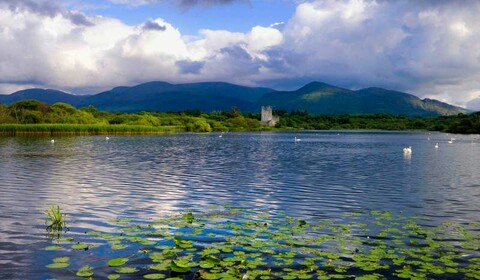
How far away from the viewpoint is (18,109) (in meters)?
165

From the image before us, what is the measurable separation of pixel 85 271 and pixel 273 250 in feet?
20.4

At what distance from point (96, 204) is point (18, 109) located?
157845 mm

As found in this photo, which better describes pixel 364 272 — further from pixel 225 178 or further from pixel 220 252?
pixel 225 178

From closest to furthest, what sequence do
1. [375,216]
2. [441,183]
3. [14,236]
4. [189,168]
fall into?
[14,236] < [375,216] < [441,183] < [189,168]

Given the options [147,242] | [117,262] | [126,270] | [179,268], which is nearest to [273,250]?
[179,268]

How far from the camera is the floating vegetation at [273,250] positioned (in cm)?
1338

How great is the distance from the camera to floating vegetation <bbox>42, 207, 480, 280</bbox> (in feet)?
43.9

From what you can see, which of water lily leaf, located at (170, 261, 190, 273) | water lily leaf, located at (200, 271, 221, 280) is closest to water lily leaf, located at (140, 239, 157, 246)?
water lily leaf, located at (170, 261, 190, 273)

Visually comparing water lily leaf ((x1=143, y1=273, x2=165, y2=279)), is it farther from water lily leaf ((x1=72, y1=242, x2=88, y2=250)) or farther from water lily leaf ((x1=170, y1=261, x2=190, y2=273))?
water lily leaf ((x1=72, y1=242, x2=88, y2=250))

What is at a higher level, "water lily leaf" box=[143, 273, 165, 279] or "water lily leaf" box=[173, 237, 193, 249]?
"water lily leaf" box=[173, 237, 193, 249]

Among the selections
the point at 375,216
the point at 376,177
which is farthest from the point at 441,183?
the point at 375,216

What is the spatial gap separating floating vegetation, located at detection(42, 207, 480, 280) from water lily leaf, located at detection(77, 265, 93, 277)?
0.03 meters

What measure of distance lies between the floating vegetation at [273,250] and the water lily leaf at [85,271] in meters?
0.03

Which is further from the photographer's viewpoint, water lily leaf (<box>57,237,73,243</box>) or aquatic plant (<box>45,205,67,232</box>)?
aquatic plant (<box>45,205,67,232</box>)
